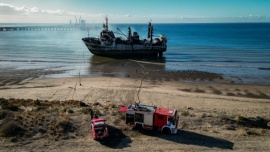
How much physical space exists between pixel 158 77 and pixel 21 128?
29000mm

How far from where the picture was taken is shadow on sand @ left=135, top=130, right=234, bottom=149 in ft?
67.2

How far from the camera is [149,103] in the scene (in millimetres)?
31016

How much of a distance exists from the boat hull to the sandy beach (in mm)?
22436

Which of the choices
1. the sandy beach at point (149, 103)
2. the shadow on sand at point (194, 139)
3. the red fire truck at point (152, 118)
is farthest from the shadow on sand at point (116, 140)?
the shadow on sand at point (194, 139)

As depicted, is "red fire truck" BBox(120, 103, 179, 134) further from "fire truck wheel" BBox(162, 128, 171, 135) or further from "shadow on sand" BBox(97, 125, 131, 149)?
"shadow on sand" BBox(97, 125, 131, 149)

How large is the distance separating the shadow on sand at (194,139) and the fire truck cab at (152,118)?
46 cm

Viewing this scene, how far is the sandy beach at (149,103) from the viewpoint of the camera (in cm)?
2036

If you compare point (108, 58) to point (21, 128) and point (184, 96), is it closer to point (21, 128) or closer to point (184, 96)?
point (184, 96)

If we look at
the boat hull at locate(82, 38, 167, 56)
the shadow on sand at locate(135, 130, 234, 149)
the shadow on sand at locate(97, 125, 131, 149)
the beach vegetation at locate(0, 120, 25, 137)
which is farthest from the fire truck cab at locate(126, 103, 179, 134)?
the boat hull at locate(82, 38, 167, 56)

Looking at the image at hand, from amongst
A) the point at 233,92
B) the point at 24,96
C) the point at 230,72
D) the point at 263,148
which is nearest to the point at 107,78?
the point at 24,96

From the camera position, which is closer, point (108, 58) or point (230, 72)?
point (230, 72)

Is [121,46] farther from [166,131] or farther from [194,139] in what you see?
[194,139]

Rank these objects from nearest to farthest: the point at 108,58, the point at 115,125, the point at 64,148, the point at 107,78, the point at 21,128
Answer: the point at 64,148 < the point at 21,128 < the point at 115,125 < the point at 107,78 < the point at 108,58

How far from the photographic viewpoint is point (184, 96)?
1347 inches
